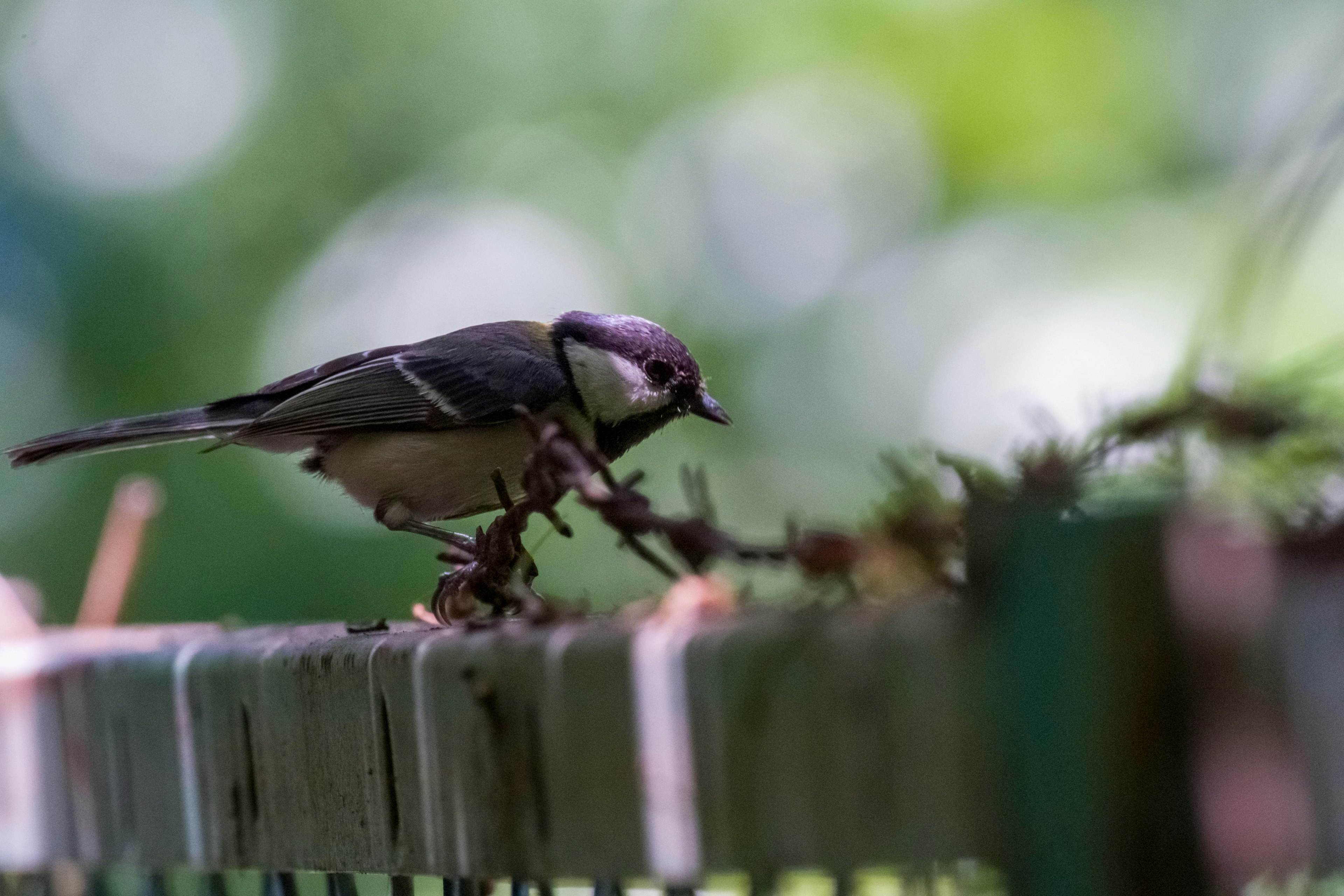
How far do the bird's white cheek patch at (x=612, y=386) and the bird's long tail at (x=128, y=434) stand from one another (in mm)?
768

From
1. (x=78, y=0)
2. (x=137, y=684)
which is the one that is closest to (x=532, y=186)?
(x=78, y=0)

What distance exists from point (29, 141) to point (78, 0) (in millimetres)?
1115

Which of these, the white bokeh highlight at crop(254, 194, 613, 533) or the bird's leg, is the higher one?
the white bokeh highlight at crop(254, 194, 613, 533)

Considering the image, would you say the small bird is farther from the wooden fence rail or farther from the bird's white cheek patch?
the wooden fence rail

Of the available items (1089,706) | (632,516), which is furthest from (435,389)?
(1089,706)

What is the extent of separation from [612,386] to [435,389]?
14.1 inches

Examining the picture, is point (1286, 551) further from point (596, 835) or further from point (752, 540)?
point (596, 835)

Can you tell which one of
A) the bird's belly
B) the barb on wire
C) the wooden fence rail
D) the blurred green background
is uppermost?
the blurred green background

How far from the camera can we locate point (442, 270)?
7.91 meters

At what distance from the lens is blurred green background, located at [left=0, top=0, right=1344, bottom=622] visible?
245 inches

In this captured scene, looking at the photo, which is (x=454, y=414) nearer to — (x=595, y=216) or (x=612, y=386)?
(x=612, y=386)

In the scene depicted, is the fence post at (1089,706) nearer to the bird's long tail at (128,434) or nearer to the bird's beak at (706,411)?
the bird's beak at (706,411)

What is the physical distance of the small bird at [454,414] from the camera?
8.46ft

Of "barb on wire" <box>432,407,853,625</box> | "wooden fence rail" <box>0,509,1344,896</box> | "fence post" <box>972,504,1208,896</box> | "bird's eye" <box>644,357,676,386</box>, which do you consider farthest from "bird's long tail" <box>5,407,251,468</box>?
"fence post" <box>972,504,1208,896</box>
